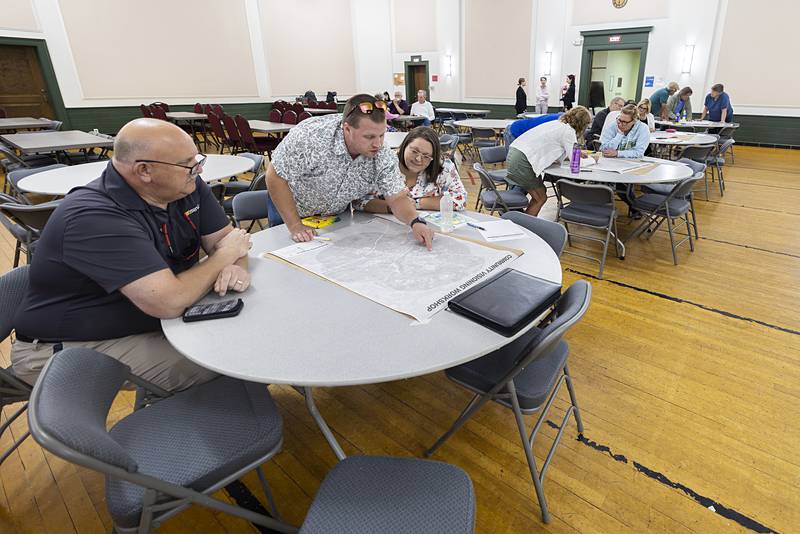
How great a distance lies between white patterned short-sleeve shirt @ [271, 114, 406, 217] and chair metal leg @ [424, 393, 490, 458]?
113 cm

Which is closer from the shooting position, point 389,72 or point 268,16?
point 268,16

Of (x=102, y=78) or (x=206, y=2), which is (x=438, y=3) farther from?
(x=102, y=78)

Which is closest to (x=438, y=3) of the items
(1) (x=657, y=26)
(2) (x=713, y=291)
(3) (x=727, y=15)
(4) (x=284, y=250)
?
(1) (x=657, y=26)

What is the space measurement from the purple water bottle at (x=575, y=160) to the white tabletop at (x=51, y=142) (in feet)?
15.7

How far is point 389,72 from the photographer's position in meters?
15.5

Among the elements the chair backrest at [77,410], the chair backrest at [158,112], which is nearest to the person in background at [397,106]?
the chair backrest at [158,112]

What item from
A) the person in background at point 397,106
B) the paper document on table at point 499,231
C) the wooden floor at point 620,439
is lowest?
the wooden floor at point 620,439

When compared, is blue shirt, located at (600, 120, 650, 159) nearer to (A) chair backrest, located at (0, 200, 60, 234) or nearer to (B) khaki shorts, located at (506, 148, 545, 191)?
(B) khaki shorts, located at (506, 148, 545, 191)

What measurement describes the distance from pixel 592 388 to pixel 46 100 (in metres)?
13.4

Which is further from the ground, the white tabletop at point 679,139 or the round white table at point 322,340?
the white tabletop at point 679,139

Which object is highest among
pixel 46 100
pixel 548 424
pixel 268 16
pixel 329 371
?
pixel 268 16

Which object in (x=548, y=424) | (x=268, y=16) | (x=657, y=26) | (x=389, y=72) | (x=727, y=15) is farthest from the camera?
(x=389, y=72)

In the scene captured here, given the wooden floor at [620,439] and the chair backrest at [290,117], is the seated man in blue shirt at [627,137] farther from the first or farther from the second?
the chair backrest at [290,117]

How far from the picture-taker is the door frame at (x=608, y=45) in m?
10.2
